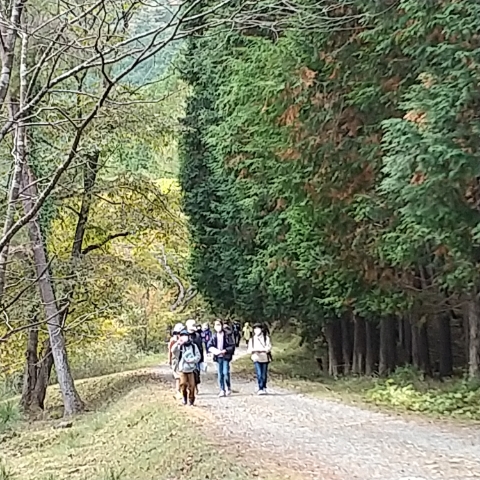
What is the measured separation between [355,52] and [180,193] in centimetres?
1524

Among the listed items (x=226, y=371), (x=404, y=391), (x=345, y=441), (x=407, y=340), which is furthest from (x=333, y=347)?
(x=345, y=441)

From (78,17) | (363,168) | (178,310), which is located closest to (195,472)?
(78,17)

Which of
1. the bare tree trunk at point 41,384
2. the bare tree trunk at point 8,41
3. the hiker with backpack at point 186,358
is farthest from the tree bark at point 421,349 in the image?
the bare tree trunk at point 8,41

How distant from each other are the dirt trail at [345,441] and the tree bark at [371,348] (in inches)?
238

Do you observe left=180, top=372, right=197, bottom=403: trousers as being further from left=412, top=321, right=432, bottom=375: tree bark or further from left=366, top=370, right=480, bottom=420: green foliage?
left=412, top=321, right=432, bottom=375: tree bark

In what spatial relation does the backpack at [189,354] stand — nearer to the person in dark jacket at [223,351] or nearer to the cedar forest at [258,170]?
the cedar forest at [258,170]

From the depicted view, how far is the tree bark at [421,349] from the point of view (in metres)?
20.2

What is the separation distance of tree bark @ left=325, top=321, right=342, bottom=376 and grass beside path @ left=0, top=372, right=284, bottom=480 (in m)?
5.36

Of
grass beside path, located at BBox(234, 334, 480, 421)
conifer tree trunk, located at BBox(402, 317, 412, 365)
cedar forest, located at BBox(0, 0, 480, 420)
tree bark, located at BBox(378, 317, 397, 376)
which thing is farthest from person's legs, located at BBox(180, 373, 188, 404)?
conifer tree trunk, located at BBox(402, 317, 412, 365)

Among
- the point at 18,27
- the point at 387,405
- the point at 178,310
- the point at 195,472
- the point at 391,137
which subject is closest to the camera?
the point at 18,27

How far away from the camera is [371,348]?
22969 millimetres

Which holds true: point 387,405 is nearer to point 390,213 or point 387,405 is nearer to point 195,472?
point 390,213

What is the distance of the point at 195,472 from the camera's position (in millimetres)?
9938

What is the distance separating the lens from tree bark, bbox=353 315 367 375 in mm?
23250
